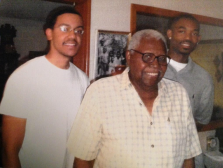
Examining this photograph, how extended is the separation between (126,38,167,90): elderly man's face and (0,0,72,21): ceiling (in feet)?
1.32

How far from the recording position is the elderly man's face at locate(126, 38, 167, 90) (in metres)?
0.71

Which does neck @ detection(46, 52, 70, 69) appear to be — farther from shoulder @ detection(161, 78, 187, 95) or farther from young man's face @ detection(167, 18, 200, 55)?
young man's face @ detection(167, 18, 200, 55)

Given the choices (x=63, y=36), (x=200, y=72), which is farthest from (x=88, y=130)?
(x=200, y=72)

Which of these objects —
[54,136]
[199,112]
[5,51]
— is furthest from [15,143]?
[199,112]

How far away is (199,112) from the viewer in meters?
1.18

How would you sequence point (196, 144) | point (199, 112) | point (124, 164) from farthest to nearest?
point (199, 112), point (196, 144), point (124, 164)

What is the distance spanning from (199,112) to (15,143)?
101cm

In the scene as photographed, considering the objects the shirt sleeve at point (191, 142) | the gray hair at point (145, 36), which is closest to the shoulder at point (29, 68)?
the gray hair at point (145, 36)

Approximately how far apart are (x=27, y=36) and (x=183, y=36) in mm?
778

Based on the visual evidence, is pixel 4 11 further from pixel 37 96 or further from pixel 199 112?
pixel 199 112

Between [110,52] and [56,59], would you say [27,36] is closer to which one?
[56,59]

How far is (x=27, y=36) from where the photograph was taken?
77cm

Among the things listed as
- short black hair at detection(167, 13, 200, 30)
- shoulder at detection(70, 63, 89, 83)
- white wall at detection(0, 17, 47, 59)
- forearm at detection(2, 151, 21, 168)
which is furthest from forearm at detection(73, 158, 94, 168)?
short black hair at detection(167, 13, 200, 30)

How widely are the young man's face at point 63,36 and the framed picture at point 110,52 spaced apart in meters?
0.19
